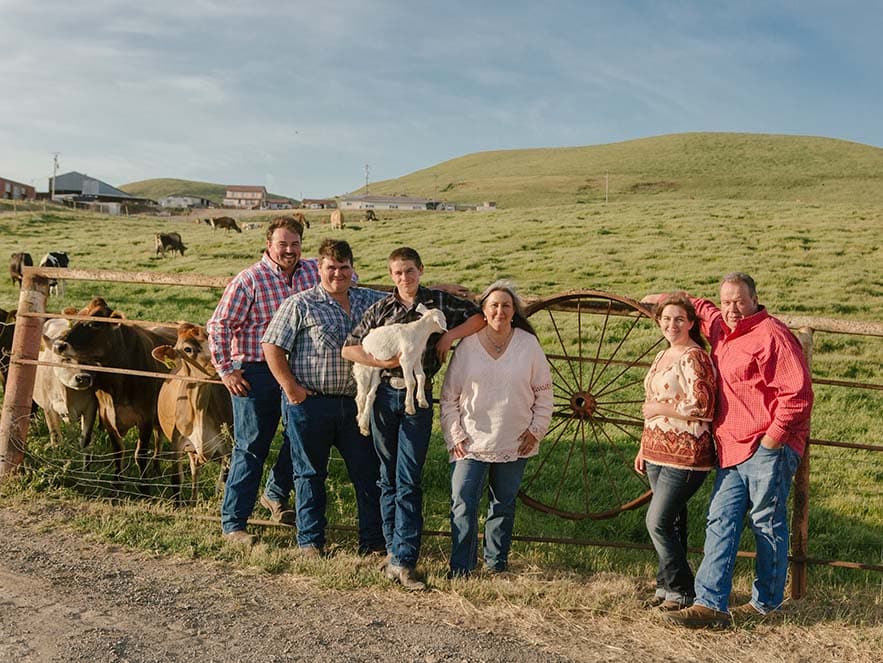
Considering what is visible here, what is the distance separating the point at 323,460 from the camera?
Answer: 511 centimetres

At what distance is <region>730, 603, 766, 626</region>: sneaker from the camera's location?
4340mm

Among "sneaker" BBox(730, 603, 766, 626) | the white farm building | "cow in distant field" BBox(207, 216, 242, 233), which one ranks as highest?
the white farm building

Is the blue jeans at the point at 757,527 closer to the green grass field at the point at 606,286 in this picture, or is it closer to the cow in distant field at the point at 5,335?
the green grass field at the point at 606,286

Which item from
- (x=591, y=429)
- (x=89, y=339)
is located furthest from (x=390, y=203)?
(x=89, y=339)

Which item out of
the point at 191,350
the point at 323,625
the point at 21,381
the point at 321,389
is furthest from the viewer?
the point at 21,381

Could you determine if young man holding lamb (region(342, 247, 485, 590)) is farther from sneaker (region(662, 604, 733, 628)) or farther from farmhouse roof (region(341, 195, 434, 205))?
farmhouse roof (region(341, 195, 434, 205))

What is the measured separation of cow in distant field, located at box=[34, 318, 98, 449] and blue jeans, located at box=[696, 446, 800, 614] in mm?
5070

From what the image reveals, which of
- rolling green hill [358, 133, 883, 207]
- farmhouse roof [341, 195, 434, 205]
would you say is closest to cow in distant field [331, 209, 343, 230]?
rolling green hill [358, 133, 883, 207]

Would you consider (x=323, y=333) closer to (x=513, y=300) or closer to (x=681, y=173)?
(x=513, y=300)

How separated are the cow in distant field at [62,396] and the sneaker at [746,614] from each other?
17.2 feet

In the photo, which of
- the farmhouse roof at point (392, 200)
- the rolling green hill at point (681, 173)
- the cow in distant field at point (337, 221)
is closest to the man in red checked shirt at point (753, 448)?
the cow in distant field at point (337, 221)

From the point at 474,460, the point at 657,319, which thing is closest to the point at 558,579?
the point at 474,460

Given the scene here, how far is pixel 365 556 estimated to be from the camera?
5125mm

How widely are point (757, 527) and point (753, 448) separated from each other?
446mm
